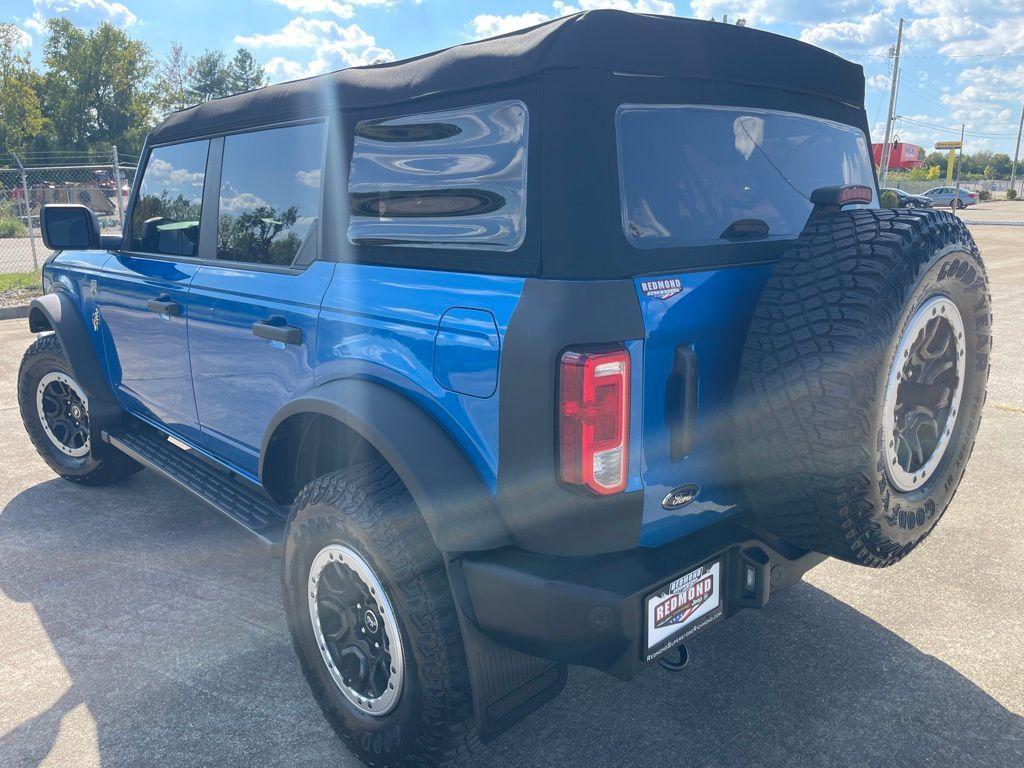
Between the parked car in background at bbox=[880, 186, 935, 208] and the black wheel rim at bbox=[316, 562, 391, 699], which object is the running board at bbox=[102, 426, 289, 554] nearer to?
the black wheel rim at bbox=[316, 562, 391, 699]

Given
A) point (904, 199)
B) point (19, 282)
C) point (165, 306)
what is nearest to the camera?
point (165, 306)

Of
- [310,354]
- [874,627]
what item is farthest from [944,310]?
[310,354]

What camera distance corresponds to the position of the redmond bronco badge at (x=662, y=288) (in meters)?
1.96

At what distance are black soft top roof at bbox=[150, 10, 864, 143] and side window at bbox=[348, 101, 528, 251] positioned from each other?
0.09m

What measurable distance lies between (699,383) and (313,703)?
1.74 meters

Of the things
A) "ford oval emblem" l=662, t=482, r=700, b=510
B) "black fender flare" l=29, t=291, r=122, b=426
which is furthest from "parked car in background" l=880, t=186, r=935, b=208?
"black fender flare" l=29, t=291, r=122, b=426

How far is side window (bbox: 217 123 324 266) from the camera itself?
2785mm

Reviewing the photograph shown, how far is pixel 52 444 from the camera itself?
15.5ft

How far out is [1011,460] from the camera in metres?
4.94

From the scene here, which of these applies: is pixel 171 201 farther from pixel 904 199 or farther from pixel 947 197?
pixel 947 197

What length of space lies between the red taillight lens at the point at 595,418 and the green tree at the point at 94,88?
6388 cm

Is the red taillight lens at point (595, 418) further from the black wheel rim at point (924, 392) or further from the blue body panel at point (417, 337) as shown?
the black wheel rim at point (924, 392)

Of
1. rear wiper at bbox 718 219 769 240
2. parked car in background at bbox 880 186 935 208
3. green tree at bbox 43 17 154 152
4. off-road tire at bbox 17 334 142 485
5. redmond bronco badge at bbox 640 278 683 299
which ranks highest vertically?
green tree at bbox 43 17 154 152

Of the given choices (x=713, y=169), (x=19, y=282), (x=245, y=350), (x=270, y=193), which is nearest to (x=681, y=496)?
(x=713, y=169)
